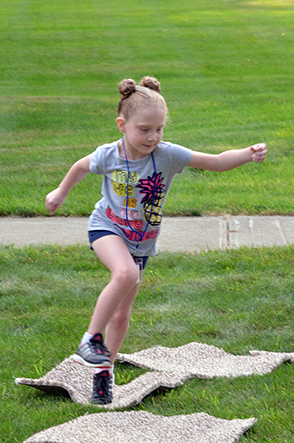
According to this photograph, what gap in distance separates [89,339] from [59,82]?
1266 centimetres

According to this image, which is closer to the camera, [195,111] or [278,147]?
[278,147]

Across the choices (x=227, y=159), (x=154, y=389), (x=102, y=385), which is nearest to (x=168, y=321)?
(x=154, y=389)

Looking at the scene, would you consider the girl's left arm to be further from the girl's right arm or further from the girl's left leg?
the girl's left leg

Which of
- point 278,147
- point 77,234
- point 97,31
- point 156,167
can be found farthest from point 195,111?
point 97,31

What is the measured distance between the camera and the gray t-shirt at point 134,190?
3014mm

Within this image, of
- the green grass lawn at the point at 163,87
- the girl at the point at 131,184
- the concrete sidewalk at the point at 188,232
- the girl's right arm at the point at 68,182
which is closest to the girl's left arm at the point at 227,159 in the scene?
the girl at the point at 131,184

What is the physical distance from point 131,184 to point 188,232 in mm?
2792

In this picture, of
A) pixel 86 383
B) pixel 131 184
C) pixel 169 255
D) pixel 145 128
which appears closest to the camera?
pixel 145 128

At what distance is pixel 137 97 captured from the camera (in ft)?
9.44

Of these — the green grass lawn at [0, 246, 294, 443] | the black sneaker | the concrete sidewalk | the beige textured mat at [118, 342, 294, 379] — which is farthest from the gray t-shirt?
the concrete sidewalk

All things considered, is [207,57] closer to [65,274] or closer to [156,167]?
[65,274]

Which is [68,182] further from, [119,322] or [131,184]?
[119,322]

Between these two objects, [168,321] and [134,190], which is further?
[168,321]

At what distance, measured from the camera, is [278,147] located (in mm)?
8148
